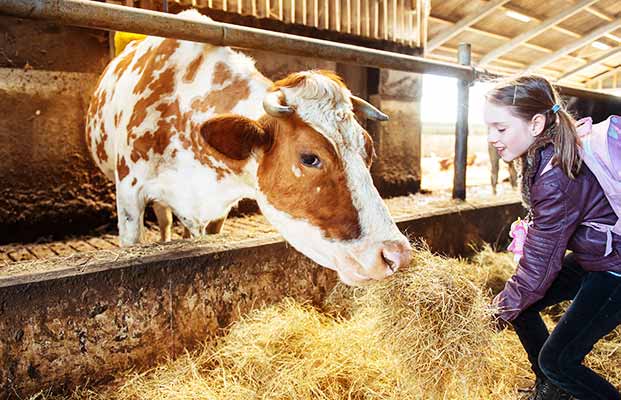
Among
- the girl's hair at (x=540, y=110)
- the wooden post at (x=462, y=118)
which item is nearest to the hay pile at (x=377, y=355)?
the girl's hair at (x=540, y=110)

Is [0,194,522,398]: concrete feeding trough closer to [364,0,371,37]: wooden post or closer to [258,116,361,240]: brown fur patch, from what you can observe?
[258,116,361,240]: brown fur patch

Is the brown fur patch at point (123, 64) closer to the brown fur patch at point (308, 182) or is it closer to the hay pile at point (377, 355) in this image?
the brown fur patch at point (308, 182)

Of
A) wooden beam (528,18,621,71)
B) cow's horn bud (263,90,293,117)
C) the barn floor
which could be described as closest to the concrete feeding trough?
the barn floor

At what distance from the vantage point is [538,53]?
11.7 m

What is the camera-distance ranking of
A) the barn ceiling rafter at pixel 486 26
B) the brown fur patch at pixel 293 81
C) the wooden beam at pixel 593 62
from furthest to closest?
1. the wooden beam at pixel 593 62
2. the barn ceiling rafter at pixel 486 26
3. the brown fur patch at pixel 293 81

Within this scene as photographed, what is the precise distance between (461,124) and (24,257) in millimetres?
3380

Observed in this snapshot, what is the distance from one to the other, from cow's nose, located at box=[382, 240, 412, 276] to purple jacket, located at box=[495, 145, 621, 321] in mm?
427

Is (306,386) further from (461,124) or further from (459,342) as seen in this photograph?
(461,124)

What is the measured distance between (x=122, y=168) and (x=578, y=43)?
37.5 ft

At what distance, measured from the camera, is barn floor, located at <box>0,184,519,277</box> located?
1.99 meters

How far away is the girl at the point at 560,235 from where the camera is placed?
167cm

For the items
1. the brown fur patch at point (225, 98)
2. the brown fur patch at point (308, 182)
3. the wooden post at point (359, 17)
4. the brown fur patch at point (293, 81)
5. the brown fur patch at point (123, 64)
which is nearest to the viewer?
the brown fur patch at point (308, 182)

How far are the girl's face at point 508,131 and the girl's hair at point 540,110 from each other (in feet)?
0.06

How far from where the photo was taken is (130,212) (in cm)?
271
